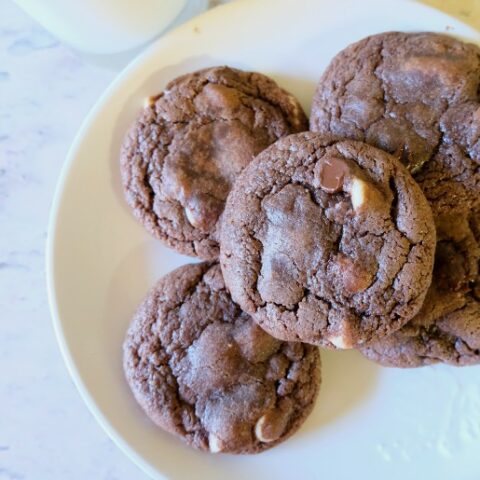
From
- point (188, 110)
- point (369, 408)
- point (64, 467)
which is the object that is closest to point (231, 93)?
point (188, 110)

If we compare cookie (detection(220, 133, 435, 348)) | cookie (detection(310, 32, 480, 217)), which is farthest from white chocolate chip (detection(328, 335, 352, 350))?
cookie (detection(310, 32, 480, 217))

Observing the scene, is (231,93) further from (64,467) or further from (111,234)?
(64,467)

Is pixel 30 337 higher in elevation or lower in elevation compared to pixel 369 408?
lower

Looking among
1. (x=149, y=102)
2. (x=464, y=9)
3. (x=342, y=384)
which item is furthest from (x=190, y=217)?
(x=464, y=9)

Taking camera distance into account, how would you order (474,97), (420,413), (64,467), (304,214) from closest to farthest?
(304,214), (474,97), (420,413), (64,467)

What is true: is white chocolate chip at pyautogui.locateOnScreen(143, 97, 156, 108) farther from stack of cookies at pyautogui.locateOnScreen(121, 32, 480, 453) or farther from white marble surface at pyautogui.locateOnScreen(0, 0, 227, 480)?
white marble surface at pyautogui.locateOnScreen(0, 0, 227, 480)

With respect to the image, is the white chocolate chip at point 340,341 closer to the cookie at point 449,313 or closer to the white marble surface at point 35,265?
the cookie at point 449,313

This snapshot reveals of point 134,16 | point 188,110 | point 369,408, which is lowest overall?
point 369,408
